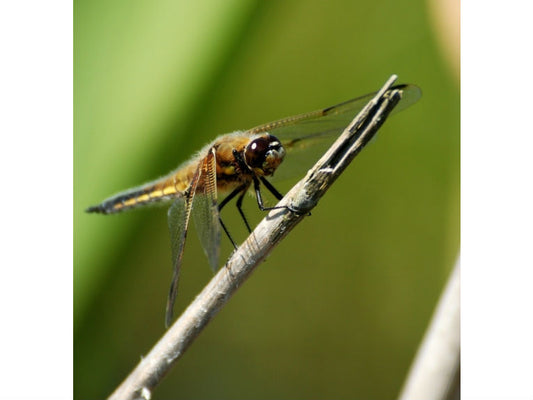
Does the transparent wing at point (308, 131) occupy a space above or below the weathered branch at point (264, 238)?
above

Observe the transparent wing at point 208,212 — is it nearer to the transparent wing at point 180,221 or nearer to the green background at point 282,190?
the transparent wing at point 180,221

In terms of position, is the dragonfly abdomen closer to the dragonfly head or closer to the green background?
the green background

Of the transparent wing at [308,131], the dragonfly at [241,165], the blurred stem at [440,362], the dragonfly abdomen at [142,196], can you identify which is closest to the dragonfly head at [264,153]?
the dragonfly at [241,165]

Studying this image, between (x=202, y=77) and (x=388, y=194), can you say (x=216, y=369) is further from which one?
(x=202, y=77)

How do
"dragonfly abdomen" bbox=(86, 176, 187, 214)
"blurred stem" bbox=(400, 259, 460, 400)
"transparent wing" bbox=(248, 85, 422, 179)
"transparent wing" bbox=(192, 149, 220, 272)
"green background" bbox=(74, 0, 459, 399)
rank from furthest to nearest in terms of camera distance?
"green background" bbox=(74, 0, 459, 399), "dragonfly abdomen" bbox=(86, 176, 187, 214), "transparent wing" bbox=(248, 85, 422, 179), "transparent wing" bbox=(192, 149, 220, 272), "blurred stem" bbox=(400, 259, 460, 400)

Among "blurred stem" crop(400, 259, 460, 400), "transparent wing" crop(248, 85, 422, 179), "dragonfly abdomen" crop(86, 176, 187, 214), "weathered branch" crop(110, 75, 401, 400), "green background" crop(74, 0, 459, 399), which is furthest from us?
"green background" crop(74, 0, 459, 399)

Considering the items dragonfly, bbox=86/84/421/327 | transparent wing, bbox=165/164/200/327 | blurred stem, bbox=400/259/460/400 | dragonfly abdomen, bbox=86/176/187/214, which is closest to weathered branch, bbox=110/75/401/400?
dragonfly, bbox=86/84/421/327
